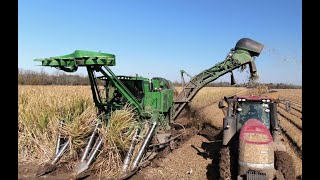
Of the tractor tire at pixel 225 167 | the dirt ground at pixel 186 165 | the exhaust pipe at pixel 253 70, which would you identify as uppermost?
the exhaust pipe at pixel 253 70

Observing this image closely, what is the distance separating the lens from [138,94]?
12.2 meters

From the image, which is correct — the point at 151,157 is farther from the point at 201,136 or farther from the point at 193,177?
the point at 201,136

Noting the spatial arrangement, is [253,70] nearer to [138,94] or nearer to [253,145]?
[138,94]

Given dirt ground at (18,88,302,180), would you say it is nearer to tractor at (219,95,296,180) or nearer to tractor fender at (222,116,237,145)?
tractor fender at (222,116,237,145)

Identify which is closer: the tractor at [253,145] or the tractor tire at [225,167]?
the tractor at [253,145]

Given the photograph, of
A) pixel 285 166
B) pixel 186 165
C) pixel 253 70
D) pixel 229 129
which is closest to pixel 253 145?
pixel 285 166

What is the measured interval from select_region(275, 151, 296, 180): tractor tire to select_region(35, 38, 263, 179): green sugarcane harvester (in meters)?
3.28

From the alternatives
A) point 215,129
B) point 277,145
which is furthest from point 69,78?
point 277,145

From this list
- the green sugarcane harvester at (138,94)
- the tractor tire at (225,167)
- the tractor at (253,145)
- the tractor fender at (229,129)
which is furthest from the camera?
the green sugarcane harvester at (138,94)

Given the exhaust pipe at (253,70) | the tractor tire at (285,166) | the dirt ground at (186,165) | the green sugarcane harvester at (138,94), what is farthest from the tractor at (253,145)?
the exhaust pipe at (253,70)

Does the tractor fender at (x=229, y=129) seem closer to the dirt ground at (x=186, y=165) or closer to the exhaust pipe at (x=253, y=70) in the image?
the dirt ground at (x=186, y=165)

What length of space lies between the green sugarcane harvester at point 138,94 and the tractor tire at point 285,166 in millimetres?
3279

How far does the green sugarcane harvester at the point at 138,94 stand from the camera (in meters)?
8.70
